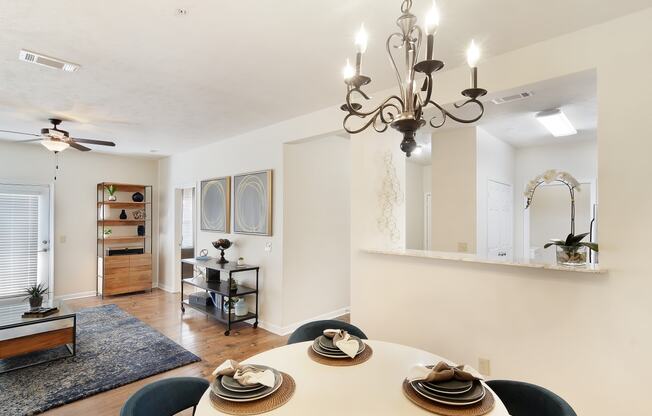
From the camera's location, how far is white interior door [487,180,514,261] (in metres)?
4.38

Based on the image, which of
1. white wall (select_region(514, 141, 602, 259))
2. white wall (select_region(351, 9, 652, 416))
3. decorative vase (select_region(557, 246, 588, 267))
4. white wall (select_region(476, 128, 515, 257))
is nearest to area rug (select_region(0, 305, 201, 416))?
white wall (select_region(351, 9, 652, 416))

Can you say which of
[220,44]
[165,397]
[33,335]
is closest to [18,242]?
[33,335]

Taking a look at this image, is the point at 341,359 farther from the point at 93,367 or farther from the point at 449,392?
the point at 93,367

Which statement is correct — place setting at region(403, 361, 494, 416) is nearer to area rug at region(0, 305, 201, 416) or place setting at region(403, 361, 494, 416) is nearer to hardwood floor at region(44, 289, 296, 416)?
hardwood floor at region(44, 289, 296, 416)

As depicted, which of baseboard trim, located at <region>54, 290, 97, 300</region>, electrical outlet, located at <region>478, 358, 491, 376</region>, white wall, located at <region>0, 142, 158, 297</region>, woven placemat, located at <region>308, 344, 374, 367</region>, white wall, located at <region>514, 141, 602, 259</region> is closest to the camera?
woven placemat, located at <region>308, 344, 374, 367</region>

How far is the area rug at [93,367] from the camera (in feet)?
8.86

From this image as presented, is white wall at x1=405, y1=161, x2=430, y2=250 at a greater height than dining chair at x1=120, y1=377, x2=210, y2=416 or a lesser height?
greater

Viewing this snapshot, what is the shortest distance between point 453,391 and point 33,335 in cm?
382

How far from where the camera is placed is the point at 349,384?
1.42 meters

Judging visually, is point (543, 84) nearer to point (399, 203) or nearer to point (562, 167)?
point (399, 203)

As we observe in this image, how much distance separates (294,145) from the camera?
14.1 feet

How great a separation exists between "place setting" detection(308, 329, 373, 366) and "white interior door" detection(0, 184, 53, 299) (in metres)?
5.92

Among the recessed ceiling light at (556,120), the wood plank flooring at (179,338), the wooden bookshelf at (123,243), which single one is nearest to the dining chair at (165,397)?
the wood plank flooring at (179,338)

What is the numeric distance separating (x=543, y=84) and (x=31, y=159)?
7.00m
